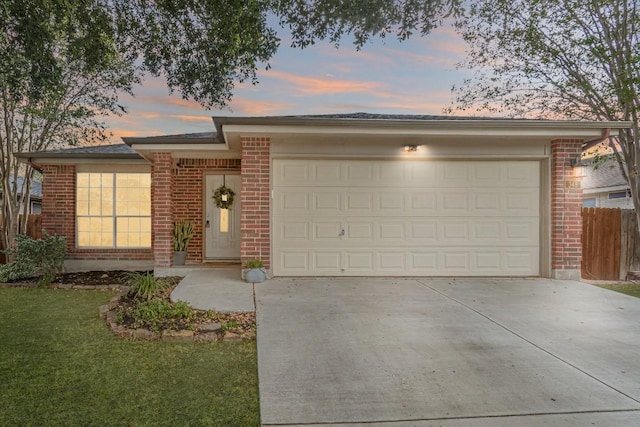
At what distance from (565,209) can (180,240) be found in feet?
26.2

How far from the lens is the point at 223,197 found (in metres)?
9.34

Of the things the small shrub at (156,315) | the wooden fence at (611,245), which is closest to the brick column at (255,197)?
the small shrub at (156,315)

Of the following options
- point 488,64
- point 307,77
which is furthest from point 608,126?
point 307,77

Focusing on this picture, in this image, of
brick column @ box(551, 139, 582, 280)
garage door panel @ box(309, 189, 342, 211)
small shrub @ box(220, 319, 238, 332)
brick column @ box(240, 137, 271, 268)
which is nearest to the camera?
small shrub @ box(220, 319, 238, 332)

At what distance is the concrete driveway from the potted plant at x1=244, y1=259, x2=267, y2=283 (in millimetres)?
748

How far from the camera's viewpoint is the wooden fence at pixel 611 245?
8844 millimetres

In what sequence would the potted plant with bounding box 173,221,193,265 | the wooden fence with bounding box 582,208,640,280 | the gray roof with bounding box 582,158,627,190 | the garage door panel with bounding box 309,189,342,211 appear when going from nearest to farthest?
the garage door panel with bounding box 309,189,342,211, the potted plant with bounding box 173,221,193,265, the wooden fence with bounding box 582,208,640,280, the gray roof with bounding box 582,158,627,190

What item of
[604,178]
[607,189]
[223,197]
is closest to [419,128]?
[223,197]

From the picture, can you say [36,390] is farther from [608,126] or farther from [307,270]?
[608,126]

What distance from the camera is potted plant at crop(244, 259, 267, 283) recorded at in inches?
267

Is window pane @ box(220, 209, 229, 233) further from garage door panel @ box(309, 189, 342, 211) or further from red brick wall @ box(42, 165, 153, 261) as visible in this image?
garage door panel @ box(309, 189, 342, 211)

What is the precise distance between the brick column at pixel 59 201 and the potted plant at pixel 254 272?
17.7ft

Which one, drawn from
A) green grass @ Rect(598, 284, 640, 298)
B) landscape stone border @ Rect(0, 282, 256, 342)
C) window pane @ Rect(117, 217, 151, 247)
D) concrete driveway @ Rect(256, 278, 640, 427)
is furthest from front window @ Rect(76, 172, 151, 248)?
green grass @ Rect(598, 284, 640, 298)

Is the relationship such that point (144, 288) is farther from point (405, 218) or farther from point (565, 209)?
point (565, 209)
